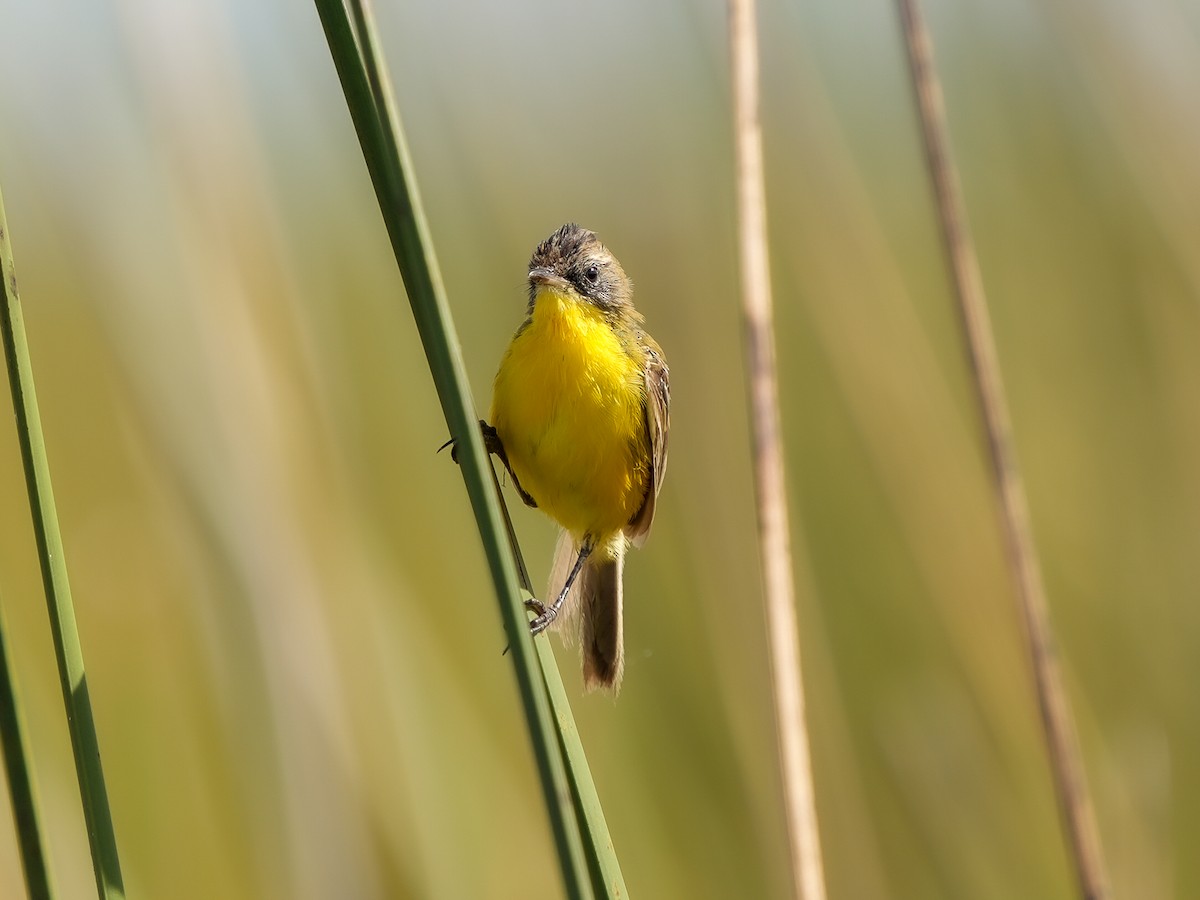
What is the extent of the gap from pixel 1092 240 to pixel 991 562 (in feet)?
3.53

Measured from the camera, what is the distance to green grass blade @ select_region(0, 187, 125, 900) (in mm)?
967

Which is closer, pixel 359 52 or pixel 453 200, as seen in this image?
pixel 359 52

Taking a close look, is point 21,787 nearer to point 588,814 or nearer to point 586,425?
point 588,814

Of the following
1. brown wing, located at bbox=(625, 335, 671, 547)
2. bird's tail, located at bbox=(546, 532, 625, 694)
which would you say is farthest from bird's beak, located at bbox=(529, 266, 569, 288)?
bird's tail, located at bbox=(546, 532, 625, 694)

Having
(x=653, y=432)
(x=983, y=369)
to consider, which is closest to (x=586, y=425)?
(x=653, y=432)

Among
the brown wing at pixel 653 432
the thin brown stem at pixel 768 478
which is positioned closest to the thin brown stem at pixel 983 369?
the thin brown stem at pixel 768 478

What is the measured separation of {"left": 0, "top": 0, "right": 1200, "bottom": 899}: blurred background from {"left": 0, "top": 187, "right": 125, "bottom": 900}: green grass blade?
1.14 m

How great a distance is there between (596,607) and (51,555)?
5.51ft

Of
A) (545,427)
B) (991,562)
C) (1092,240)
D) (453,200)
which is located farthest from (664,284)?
(1092,240)

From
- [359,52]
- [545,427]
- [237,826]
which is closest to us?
[359,52]

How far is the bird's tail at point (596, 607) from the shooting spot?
2.44 metres

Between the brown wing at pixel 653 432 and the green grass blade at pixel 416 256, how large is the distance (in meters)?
1.46

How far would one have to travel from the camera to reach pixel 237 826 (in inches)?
92.8

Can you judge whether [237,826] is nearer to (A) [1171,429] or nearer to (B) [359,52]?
(B) [359,52]
